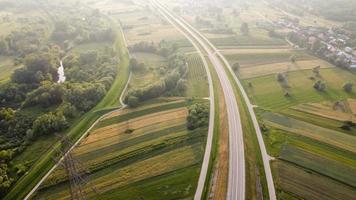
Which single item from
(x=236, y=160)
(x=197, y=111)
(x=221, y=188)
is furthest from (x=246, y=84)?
(x=221, y=188)

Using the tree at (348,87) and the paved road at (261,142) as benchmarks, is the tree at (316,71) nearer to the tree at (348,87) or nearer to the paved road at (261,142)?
the tree at (348,87)

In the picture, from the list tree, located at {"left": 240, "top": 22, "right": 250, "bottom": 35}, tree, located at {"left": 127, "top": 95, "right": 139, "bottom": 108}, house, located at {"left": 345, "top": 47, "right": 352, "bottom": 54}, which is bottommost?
tree, located at {"left": 127, "top": 95, "right": 139, "bottom": 108}

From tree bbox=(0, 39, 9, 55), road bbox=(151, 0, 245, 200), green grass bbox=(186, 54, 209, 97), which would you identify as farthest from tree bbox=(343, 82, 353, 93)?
tree bbox=(0, 39, 9, 55)

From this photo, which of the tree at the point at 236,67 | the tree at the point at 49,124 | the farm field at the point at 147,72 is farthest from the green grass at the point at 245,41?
the tree at the point at 49,124

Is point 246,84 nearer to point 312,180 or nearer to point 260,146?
point 260,146

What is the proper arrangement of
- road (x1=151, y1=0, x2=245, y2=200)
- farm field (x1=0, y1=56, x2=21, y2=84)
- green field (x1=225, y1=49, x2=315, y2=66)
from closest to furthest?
1. road (x1=151, y1=0, x2=245, y2=200)
2. farm field (x1=0, y1=56, x2=21, y2=84)
3. green field (x1=225, y1=49, x2=315, y2=66)

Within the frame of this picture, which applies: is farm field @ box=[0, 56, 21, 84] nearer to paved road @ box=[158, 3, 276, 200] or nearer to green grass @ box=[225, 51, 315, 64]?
paved road @ box=[158, 3, 276, 200]

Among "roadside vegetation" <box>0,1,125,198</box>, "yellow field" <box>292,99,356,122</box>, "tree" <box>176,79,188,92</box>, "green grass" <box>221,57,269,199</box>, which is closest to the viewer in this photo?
"green grass" <box>221,57,269,199</box>
